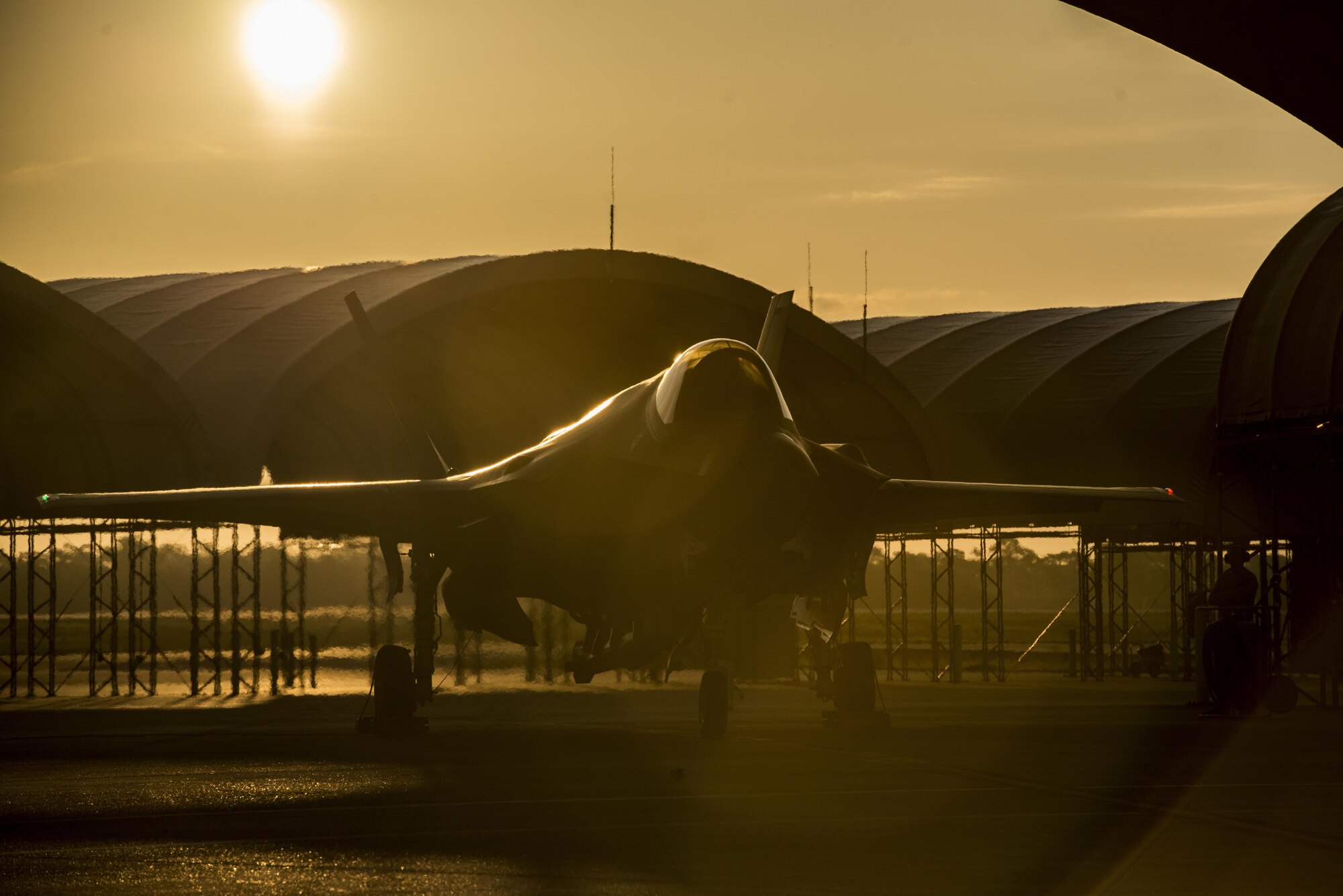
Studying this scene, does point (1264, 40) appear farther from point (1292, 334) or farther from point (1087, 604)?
point (1087, 604)

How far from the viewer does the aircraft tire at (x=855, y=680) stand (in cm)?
1870

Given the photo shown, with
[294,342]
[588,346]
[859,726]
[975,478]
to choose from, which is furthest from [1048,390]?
[859,726]

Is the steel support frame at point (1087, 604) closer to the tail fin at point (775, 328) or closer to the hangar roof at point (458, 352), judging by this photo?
the hangar roof at point (458, 352)

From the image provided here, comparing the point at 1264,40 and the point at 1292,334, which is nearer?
the point at 1264,40

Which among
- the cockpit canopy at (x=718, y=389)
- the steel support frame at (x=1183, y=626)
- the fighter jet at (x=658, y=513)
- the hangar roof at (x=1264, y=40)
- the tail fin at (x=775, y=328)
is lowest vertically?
the steel support frame at (x=1183, y=626)

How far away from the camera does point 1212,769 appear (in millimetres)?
13398

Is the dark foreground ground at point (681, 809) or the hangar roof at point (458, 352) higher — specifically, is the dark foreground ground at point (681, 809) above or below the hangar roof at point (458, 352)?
below

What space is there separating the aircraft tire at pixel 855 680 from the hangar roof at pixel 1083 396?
1658 centimetres

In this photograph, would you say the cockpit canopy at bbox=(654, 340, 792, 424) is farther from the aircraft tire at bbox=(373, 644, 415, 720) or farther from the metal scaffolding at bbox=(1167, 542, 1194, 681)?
the metal scaffolding at bbox=(1167, 542, 1194, 681)

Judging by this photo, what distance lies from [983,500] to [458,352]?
51.8 ft

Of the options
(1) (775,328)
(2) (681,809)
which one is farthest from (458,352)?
(2) (681,809)

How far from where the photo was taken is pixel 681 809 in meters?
10.6

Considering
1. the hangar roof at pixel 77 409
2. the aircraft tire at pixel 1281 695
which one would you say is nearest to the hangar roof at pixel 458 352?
the hangar roof at pixel 77 409

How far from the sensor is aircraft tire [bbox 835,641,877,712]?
1870cm
